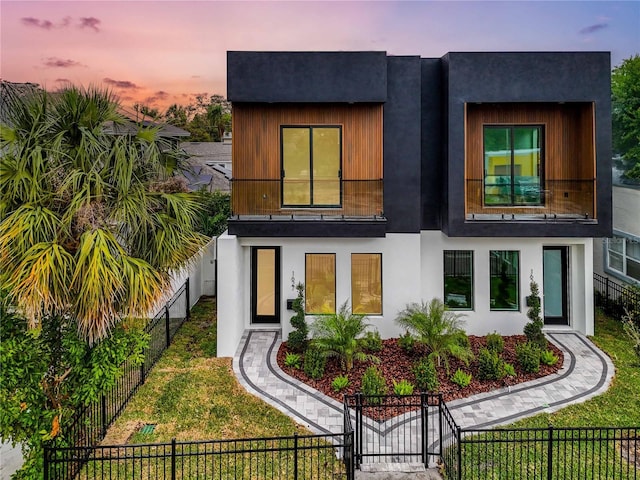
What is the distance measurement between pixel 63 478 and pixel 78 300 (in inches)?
102

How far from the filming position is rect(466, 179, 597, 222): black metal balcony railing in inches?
451

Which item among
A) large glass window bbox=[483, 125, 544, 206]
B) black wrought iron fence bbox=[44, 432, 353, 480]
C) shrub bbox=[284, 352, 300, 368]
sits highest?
large glass window bbox=[483, 125, 544, 206]

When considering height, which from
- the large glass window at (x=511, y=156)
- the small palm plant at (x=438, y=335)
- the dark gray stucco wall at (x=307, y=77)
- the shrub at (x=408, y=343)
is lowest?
the shrub at (x=408, y=343)

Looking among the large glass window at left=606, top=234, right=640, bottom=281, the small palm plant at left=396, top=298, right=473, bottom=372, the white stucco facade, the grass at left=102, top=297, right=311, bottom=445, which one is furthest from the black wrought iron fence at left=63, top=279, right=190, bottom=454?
the large glass window at left=606, top=234, right=640, bottom=281

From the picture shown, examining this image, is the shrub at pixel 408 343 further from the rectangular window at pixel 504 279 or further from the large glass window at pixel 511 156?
the large glass window at pixel 511 156

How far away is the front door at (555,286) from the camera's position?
1277cm

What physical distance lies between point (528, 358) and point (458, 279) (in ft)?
10.1

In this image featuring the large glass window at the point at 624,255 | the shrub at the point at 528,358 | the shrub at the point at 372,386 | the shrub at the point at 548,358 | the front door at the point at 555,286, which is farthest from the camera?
the large glass window at the point at 624,255

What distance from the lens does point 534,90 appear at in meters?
11.4

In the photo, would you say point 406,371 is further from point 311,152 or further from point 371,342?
point 311,152

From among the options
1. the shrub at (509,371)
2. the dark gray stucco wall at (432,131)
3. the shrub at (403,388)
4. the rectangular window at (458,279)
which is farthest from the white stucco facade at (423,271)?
the shrub at (403,388)

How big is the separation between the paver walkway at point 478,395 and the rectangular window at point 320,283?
1.60 metres

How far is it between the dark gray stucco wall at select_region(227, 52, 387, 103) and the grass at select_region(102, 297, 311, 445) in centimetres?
683

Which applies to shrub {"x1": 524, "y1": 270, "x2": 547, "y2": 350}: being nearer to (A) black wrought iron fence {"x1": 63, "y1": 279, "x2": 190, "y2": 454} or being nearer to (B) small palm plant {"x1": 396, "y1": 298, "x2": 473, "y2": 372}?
(B) small palm plant {"x1": 396, "y1": 298, "x2": 473, "y2": 372}
